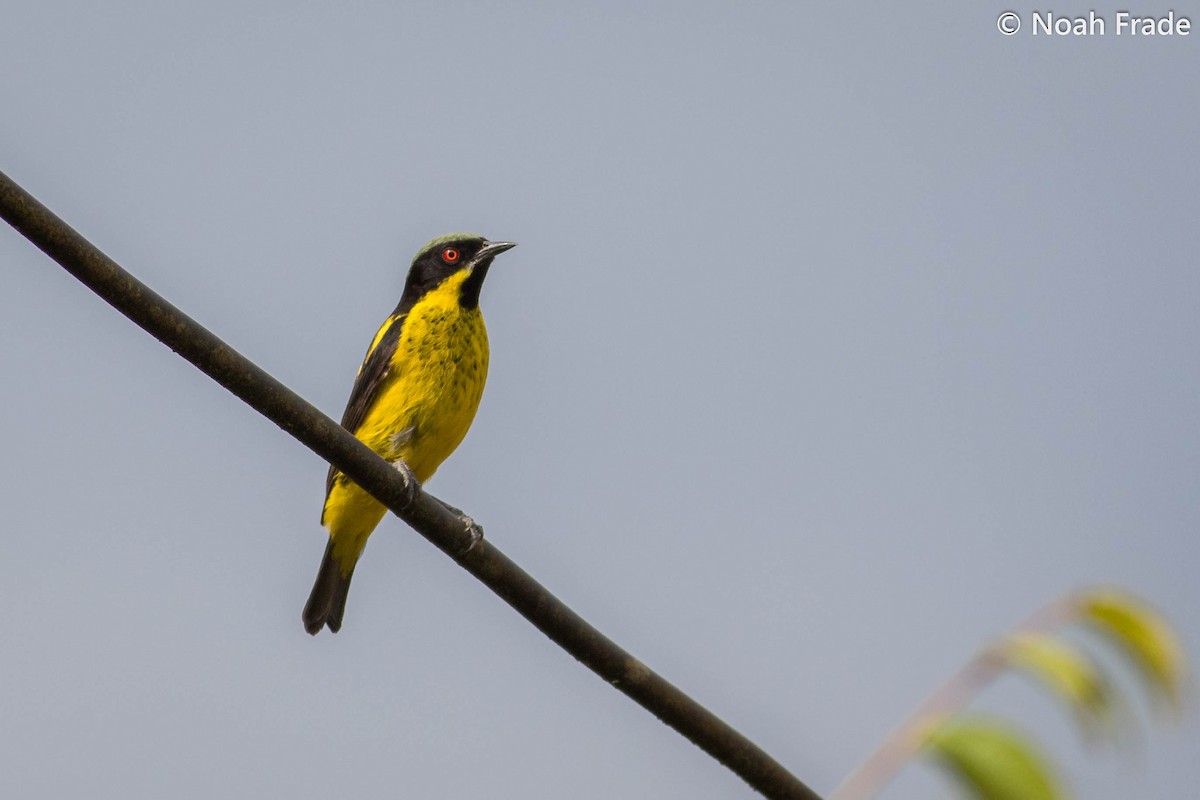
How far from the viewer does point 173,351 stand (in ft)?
10.1

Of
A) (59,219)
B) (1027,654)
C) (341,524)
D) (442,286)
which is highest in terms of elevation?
(442,286)

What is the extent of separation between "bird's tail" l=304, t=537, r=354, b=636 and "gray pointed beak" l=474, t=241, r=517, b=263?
2127 millimetres

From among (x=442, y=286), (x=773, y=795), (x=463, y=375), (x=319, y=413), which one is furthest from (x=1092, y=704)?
(x=442, y=286)

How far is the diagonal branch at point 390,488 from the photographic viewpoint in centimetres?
286

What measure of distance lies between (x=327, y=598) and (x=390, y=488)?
5336mm

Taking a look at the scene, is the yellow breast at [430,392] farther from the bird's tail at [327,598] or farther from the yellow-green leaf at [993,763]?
the yellow-green leaf at [993,763]

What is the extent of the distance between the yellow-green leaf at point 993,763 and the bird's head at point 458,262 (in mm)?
6705

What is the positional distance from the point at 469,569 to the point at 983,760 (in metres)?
2.29

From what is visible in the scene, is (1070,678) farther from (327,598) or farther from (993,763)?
(327,598)

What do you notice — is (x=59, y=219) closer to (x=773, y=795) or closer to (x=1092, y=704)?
(x=773, y=795)

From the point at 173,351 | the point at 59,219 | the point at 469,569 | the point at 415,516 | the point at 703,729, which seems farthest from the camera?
the point at 415,516

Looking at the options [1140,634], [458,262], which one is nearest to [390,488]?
[1140,634]

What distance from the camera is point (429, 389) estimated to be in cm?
745

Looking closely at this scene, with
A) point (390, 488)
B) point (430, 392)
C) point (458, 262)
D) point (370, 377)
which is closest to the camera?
point (390, 488)
